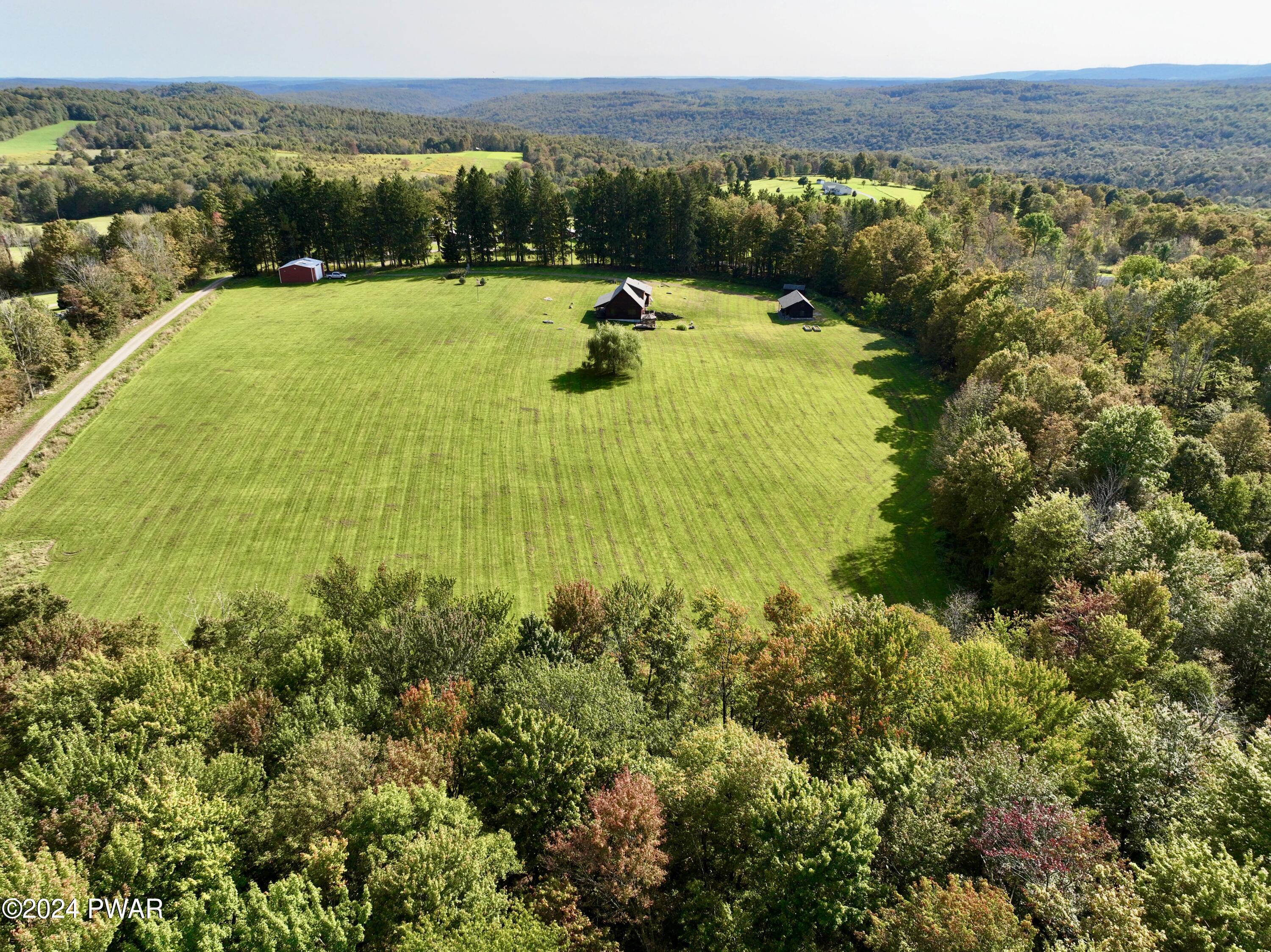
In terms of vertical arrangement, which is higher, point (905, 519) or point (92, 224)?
point (92, 224)

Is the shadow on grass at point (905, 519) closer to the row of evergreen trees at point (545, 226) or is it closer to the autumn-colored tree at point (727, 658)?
the autumn-colored tree at point (727, 658)

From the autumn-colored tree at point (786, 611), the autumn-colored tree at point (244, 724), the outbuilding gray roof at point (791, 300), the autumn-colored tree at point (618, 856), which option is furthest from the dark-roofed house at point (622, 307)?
the autumn-colored tree at point (618, 856)

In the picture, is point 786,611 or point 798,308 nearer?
point 786,611

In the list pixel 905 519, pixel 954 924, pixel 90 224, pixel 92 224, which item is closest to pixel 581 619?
pixel 954 924

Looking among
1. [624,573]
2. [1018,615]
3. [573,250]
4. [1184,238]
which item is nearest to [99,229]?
[573,250]

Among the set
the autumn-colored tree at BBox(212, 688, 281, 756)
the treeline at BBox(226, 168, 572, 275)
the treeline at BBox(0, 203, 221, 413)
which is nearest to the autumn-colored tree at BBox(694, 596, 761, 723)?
the autumn-colored tree at BBox(212, 688, 281, 756)

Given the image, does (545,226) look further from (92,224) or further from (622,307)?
(92,224)

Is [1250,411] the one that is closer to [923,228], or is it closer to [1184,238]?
[923,228]
